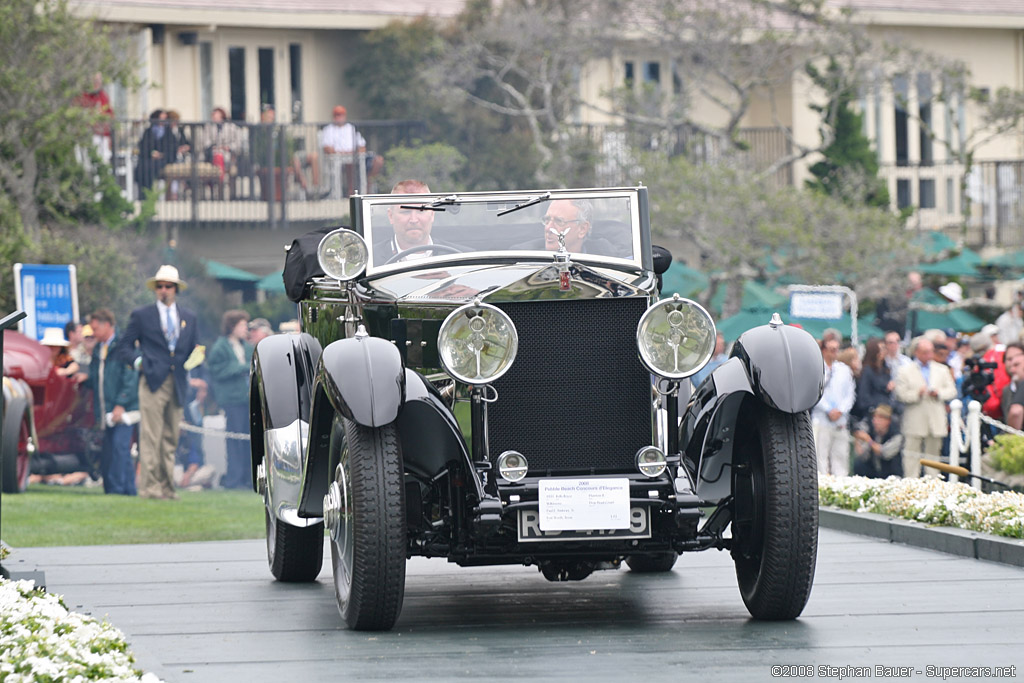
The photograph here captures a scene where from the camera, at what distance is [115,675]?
5.25 m

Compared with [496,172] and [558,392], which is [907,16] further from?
[558,392]

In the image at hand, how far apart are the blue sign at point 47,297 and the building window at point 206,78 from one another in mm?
13354

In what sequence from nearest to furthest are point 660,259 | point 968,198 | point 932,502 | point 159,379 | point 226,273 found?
point 660,259, point 932,502, point 159,379, point 226,273, point 968,198

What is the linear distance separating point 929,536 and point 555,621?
3230 mm

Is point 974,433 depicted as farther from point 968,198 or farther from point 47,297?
point 968,198

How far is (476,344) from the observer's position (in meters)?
6.79

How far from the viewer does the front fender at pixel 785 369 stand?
6.89m

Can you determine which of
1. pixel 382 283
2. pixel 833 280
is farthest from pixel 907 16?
pixel 382 283

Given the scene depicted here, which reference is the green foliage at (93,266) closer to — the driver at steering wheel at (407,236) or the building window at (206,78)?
the building window at (206,78)

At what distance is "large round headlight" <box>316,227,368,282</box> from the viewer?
7473mm

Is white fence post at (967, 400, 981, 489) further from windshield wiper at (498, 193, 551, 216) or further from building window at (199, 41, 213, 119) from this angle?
building window at (199, 41, 213, 119)

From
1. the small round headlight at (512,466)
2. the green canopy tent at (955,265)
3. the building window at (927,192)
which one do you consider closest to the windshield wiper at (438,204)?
the small round headlight at (512,466)

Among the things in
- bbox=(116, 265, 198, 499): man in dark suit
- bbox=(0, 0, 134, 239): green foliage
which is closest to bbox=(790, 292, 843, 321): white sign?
bbox=(116, 265, 198, 499): man in dark suit

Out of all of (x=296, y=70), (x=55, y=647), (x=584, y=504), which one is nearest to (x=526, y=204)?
(x=584, y=504)
